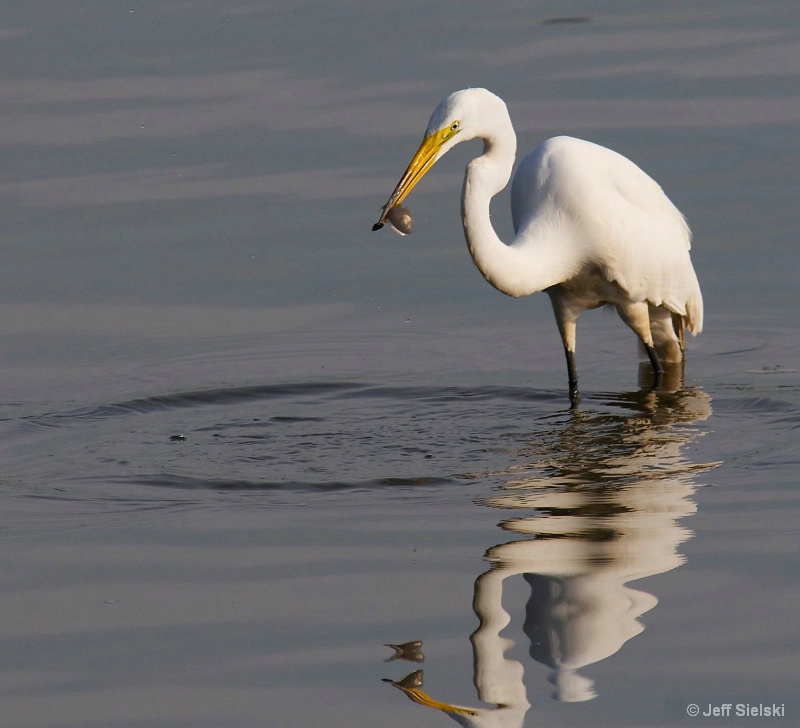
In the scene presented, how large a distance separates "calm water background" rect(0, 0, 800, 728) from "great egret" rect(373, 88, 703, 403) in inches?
16.4

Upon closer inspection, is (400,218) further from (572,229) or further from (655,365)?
(655,365)

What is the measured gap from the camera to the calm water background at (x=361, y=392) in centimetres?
495

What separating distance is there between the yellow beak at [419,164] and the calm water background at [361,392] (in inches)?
A: 43.3

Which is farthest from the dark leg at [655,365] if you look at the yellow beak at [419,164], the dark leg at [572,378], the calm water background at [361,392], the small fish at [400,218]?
the yellow beak at [419,164]

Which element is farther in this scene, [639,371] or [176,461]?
[639,371]

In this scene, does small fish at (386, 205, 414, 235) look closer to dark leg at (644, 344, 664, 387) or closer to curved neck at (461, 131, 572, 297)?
curved neck at (461, 131, 572, 297)

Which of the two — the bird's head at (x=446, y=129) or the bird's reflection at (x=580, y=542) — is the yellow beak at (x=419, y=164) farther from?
the bird's reflection at (x=580, y=542)

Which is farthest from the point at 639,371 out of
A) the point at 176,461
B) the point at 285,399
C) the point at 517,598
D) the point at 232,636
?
the point at 232,636

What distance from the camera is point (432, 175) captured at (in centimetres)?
1152

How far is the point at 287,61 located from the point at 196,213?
3.37 meters

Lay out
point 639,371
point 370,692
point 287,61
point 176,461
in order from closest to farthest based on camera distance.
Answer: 1. point 370,692
2. point 176,461
3. point 639,371
4. point 287,61

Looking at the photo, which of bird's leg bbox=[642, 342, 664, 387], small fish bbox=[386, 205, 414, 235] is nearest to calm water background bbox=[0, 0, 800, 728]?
bird's leg bbox=[642, 342, 664, 387]

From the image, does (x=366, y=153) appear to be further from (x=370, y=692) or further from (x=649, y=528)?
(x=370, y=692)

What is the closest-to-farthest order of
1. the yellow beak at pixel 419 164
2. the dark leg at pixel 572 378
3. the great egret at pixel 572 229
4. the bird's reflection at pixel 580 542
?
1. the bird's reflection at pixel 580 542
2. the yellow beak at pixel 419 164
3. the great egret at pixel 572 229
4. the dark leg at pixel 572 378
